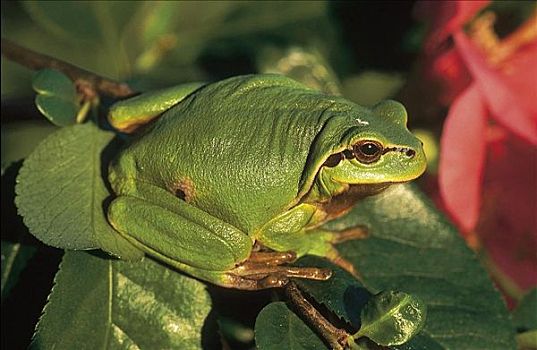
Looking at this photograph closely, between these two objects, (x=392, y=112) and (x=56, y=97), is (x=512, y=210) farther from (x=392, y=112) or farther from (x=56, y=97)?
(x=56, y=97)

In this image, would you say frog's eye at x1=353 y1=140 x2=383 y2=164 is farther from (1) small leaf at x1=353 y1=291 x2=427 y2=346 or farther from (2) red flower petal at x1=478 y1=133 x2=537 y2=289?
(2) red flower petal at x1=478 y1=133 x2=537 y2=289

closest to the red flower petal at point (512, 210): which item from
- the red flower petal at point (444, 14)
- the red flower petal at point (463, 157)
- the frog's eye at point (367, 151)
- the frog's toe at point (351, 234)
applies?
the red flower petal at point (463, 157)

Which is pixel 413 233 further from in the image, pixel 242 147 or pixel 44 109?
pixel 44 109

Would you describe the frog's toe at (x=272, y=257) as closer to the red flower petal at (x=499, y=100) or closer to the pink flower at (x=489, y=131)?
the pink flower at (x=489, y=131)

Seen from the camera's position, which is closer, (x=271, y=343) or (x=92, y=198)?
(x=271, y=343)

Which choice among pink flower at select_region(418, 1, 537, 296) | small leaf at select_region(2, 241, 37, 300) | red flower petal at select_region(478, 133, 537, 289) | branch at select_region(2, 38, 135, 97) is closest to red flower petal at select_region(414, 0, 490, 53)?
pink flower at select_region(418, 1, 537, 296)

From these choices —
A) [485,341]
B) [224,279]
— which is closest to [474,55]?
[485,341]
